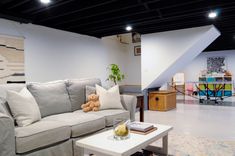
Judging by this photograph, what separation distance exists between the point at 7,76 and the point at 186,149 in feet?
11.2

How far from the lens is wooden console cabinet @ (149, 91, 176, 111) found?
577cm

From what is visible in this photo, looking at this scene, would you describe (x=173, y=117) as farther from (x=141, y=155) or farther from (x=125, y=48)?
(x=125, y=48)

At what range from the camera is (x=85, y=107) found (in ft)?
10.00

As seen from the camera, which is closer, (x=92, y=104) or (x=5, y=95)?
(x=5, y=95)

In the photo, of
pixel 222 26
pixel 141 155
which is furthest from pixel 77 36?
pixel 141 155

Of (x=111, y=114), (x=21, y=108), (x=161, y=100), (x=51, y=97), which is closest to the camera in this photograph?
(x=21, y=108)

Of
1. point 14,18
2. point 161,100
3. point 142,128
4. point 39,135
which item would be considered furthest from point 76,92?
point 161,100

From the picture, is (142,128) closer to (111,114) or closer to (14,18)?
(111,114)

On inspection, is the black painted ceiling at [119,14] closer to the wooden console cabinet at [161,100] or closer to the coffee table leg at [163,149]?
the wooden console cabinet at [161,100]

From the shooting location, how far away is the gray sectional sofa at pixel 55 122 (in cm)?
181

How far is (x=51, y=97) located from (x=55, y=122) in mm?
576

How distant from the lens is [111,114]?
2.88m

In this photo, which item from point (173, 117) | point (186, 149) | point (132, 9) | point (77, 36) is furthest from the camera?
point (77, 36)

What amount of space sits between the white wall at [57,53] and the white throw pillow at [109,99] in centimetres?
196
